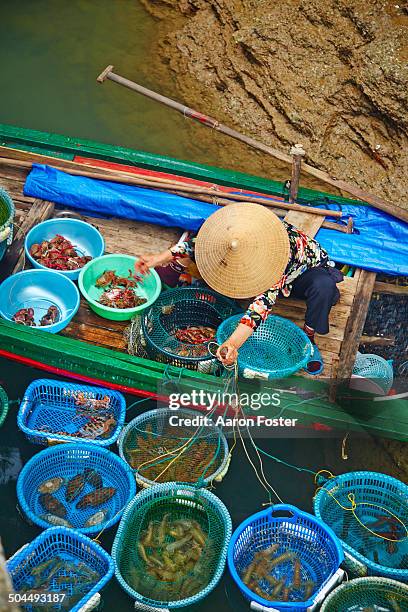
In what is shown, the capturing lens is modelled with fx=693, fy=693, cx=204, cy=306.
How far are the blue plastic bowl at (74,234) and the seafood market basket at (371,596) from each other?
343cm

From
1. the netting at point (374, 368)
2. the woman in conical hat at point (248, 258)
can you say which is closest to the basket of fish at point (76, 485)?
the woman in conical hat at point (248, 258)

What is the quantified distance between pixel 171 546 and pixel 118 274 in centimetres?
247

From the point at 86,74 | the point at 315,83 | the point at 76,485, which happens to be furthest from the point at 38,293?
the point at 86,74

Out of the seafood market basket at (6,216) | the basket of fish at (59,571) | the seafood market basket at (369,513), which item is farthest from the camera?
the seafood market basket at (6,216)

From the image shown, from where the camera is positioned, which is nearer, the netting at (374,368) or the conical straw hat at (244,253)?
the conical straw hat at (244,253)

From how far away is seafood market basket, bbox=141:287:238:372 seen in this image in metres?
5.48

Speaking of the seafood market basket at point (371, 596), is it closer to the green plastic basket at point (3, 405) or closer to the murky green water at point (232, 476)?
the murky green water at point (232, 476)

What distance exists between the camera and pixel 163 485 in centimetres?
496

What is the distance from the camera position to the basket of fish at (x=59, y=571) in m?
4.38

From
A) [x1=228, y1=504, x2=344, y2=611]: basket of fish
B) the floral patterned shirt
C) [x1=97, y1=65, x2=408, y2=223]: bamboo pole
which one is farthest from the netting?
[x1=228, y1=504, x2=344, y2=611]: basket of fish

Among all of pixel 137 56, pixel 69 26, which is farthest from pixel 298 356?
pixel 69 26

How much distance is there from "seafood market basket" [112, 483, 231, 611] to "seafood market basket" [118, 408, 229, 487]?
0.62 feet

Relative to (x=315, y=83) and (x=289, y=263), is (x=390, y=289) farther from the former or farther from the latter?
(x=315, y=83)

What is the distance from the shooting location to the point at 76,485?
5152mm
